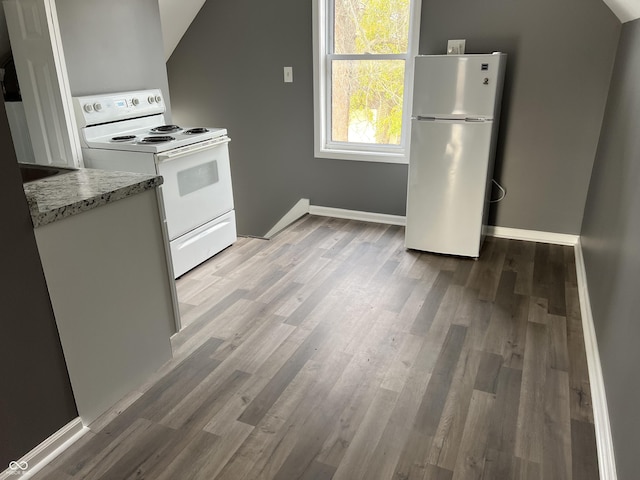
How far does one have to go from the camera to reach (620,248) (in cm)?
202

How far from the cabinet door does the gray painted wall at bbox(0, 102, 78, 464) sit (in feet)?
5.31

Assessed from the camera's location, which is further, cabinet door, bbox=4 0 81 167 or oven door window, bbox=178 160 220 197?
oven door window, bbox=178 160 220 197

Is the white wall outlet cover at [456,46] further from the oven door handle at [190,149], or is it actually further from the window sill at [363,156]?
the oven door handle at [190,149]

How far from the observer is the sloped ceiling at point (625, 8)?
2.35 metres

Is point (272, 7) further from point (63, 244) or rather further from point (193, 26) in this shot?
point (63, 244)

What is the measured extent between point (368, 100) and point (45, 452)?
3199 mm

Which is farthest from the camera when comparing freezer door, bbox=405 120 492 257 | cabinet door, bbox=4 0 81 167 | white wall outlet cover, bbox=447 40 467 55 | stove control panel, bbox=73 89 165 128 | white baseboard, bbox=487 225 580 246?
white baseboard, bbox=487 225 580 246

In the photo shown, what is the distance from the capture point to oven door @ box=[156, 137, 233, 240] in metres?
2.92

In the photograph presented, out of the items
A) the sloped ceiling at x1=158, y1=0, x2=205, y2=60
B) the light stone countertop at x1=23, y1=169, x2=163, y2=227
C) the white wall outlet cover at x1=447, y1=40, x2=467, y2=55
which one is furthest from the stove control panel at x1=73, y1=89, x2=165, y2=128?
the white wall outlet cover at x1=447, y1=40, x2=467, y2=55

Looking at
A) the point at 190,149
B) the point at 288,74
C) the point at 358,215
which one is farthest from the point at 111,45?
the point at 358,215

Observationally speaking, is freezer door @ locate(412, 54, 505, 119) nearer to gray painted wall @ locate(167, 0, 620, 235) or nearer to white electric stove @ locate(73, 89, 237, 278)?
gray painted wall @ locate(167, 0, 620, 235)

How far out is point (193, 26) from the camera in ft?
13.9

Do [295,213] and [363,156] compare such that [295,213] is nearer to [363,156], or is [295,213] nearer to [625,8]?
[363,156]

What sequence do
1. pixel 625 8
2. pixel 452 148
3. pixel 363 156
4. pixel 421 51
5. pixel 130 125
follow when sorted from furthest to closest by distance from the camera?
1. pixel 363 156
2. pixel 421 51
3. pixel 130 125
4. pixel 452 148
5. pixel 625 8
